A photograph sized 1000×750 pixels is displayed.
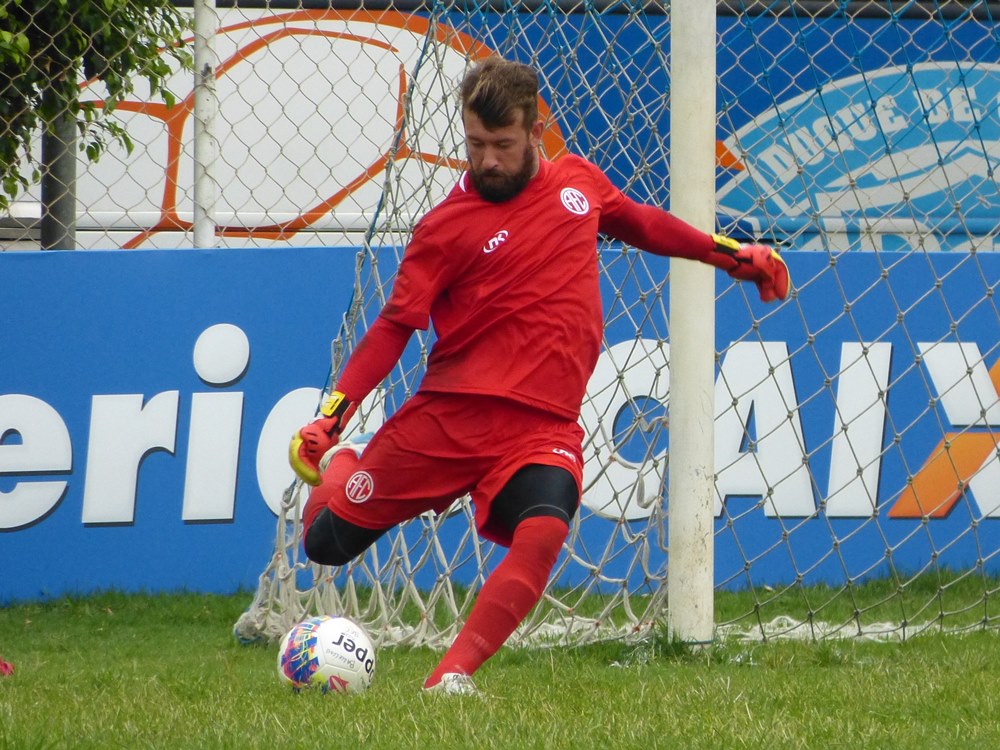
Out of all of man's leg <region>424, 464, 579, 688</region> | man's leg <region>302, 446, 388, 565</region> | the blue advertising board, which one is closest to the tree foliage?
the blue advertising board

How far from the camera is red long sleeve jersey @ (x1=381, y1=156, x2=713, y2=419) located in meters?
3.98

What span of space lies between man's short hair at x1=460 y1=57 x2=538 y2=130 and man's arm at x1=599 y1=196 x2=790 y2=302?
47cm

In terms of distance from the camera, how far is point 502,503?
13.1 ft

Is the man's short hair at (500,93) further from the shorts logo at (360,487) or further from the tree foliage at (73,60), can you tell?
the tree foliage at (73,60)

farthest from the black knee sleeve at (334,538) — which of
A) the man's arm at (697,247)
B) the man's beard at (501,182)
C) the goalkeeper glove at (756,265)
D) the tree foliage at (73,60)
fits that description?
the tree foliage at (73,60)

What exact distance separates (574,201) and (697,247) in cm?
40

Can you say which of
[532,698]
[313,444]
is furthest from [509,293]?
[532,698]

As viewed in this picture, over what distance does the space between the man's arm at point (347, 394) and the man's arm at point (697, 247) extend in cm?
76

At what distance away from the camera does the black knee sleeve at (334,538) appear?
424 centimetres

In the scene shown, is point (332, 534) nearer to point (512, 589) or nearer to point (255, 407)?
point (512, 589)

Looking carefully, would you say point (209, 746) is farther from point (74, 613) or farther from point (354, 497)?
point (74, 613)

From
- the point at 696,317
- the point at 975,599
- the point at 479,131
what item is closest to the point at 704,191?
the point at 696,317

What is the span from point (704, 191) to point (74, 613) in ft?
10.3

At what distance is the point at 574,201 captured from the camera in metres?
4.14
